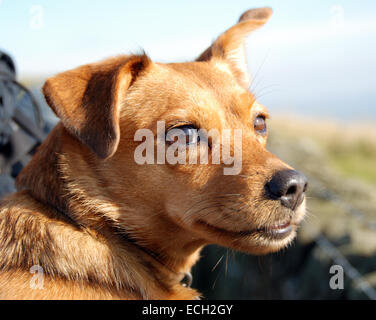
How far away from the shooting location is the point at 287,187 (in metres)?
2.65

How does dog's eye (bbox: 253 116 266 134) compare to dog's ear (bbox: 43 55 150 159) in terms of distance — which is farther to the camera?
dog's eye (bbox: 253 116 266 134)

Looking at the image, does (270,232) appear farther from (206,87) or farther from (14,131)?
(14,131)

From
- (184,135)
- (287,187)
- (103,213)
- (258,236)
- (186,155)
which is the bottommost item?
(258,236)

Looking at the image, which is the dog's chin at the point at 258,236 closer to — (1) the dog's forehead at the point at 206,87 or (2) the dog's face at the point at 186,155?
(2) the dog's face at the point at 186,155

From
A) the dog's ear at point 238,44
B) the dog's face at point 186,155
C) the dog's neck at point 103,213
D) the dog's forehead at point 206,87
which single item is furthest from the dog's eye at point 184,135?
the dog's ear at point 238,44

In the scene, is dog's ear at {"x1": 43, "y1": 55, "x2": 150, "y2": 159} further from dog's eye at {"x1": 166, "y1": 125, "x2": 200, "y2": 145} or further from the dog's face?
dog's eye at {"x1": 166, "y1": 125, "x2": 200, "y2": 145}

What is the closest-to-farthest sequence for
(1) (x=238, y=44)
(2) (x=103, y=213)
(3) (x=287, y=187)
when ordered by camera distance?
(3) (x=287, y=187) → (2) (x=103, y=213) → (1) (x=238, y=44)

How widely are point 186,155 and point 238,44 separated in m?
1.69

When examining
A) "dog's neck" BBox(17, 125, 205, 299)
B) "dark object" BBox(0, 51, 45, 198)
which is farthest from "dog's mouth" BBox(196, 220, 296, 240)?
"dark object" BBox(0, 51, 45, 198)

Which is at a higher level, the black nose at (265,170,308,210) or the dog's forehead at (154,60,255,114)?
the dog's forehead at (154,60,255,114)

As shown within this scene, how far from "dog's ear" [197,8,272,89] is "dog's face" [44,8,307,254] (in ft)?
2.83

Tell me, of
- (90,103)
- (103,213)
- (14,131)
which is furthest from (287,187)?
(14,131)

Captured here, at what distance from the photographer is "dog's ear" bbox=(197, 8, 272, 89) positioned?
391cm
